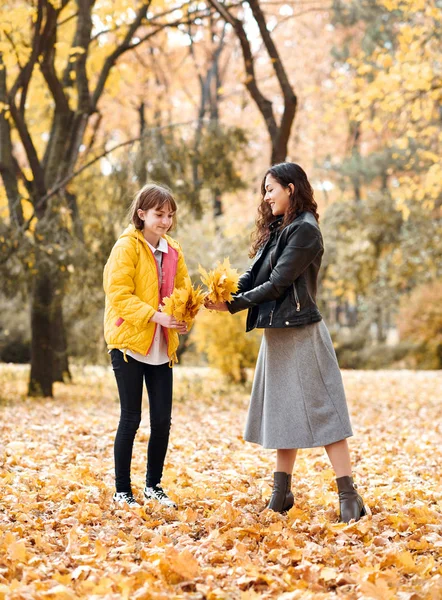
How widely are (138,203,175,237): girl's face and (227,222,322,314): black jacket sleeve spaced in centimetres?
67

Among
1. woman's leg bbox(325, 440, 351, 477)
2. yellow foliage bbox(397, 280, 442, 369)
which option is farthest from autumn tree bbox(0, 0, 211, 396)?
yellow foliage bbox(397, 280, 442, 369)

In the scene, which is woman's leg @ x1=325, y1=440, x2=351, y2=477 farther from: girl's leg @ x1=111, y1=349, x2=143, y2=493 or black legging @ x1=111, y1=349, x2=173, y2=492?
girl's leg @ x1=111, y1=349, x2=143, y2=493

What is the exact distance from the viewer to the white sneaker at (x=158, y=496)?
4383 mm

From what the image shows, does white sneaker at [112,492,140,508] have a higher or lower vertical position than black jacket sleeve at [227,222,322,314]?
lower

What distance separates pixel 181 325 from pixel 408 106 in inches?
367

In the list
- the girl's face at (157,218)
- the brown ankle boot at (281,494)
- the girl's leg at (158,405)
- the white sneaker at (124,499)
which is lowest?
the white sneaker at (124,499)

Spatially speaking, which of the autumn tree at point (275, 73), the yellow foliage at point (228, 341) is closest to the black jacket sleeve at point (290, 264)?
the autumn tree at point (275, 73)

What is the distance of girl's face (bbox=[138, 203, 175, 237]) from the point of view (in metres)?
4.35

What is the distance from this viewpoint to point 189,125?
10164 millimetres

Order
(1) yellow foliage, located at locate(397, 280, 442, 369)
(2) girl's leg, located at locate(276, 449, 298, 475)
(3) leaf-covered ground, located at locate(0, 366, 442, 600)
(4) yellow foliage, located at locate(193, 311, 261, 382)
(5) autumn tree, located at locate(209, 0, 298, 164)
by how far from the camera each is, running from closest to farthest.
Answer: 1. (3) leaf-covered ground, located at locate(0, 366, 442, 600)
2. (2) girl's leg, located at locate(276, 449, 298, 475)
3. (5) autumn tree, located at locate(209, 0, 298, 164)
4. (4) yellow foliage, located at locate(193, 311, 261, 382)
5. (1) yellow foliage, located at locate(397, 280, 442, 369)

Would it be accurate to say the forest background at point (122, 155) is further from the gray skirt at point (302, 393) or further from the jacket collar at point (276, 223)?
the gray skirt at point (302, 393)

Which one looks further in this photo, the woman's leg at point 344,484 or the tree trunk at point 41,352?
the tree trunk at point 41,352

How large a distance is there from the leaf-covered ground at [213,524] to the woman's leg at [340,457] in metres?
0.28

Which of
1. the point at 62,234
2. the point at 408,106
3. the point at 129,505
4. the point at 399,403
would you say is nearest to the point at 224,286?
the point at 129,505
